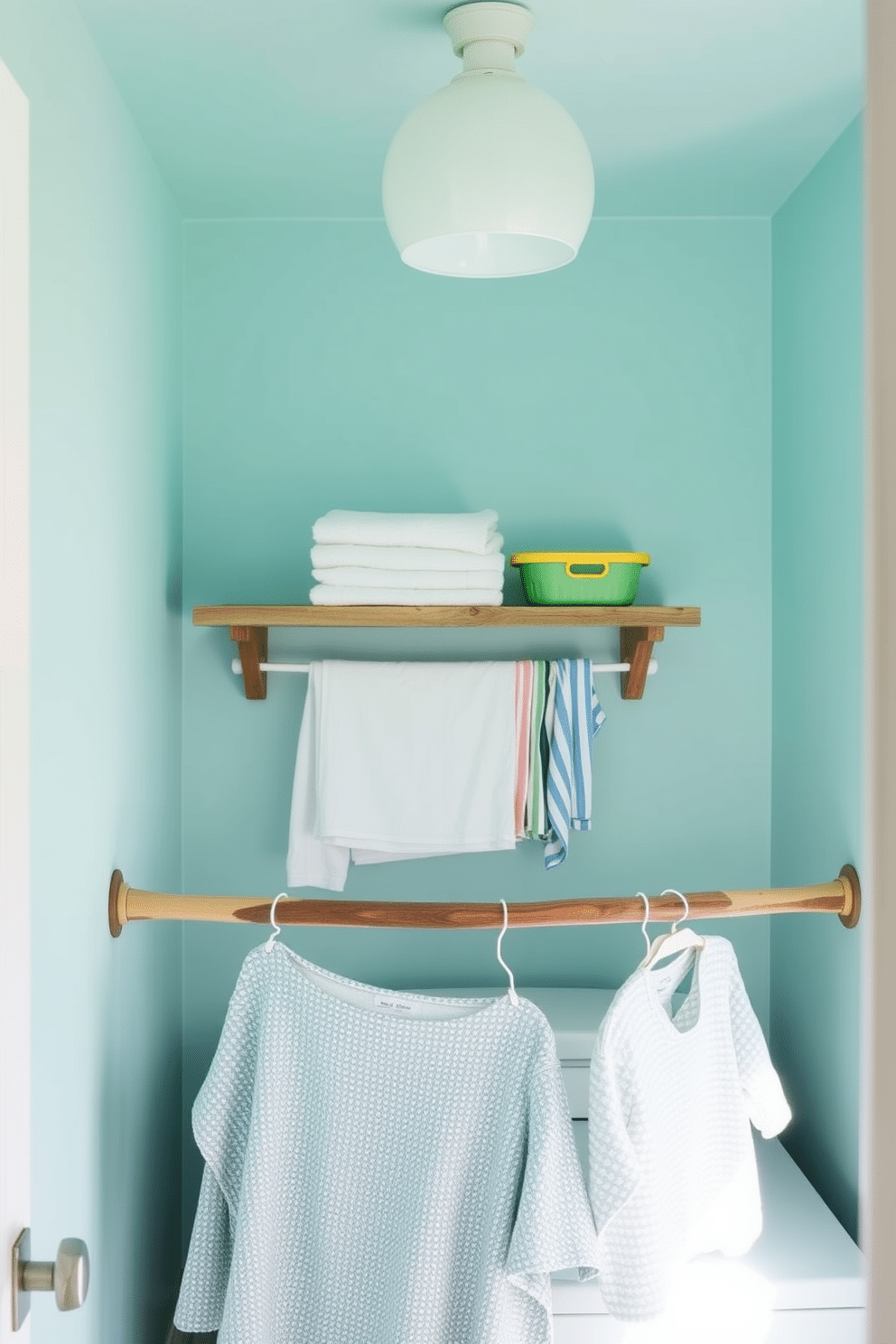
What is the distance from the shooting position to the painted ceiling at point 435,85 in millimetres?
1562

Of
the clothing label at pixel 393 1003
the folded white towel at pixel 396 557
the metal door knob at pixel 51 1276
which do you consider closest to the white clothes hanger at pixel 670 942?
the clothing label at pixel 393 1003

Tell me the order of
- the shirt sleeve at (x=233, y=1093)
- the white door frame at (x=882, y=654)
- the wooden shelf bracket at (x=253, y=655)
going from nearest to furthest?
1. the white door frame at (x=882, y=654)
2. the shirt sleeve at (x=233, y=1093)
3. the wooden shelf bracket at (x=253, y=655)

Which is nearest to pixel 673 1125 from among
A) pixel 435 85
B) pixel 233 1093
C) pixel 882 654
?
pixel 233 1093

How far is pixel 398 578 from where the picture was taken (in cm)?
207

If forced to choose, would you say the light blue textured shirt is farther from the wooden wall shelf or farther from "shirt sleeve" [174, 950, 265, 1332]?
the wooden wall shelf

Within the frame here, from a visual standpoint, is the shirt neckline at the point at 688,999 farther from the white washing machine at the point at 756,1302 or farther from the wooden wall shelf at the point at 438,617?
the wooden wall shelf at the point at 438,617

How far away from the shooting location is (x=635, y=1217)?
153 cm

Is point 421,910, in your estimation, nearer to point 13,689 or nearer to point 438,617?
point 438,617

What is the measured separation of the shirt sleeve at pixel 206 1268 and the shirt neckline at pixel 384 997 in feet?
1.04

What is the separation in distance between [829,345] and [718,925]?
1190 mm

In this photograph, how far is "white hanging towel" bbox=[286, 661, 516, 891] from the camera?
2.17 m

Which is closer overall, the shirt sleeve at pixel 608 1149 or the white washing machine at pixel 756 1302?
the shirt sleeve at pixel 608 1149

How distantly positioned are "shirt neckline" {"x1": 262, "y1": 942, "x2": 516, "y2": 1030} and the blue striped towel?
2.14 ft

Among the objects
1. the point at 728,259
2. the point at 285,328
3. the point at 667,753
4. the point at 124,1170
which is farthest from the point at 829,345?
the point at 124,1170
